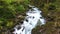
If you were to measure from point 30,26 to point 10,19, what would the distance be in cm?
138

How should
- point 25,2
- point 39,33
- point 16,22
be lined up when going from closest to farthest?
1. point 39,33
2. point 16,22
3. point 25,2

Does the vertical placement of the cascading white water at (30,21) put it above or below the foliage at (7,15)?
below

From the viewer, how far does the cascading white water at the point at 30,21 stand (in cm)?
1126

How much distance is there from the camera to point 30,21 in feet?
40.8

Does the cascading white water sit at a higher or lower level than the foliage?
lower

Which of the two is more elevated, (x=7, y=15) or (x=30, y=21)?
(x=7, y=15)

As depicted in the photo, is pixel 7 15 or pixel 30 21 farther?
pixel 30 21

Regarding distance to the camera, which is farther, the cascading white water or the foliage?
the cascading white water

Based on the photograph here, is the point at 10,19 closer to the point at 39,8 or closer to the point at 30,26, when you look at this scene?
the point at 30,26

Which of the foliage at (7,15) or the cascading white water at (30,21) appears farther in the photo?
the cascading white water at (30,21)

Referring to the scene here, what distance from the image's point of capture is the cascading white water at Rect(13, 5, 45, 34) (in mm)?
11258

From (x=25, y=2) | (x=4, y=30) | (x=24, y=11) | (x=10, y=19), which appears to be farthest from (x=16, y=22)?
(x=25, y=2)

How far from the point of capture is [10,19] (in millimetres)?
11625

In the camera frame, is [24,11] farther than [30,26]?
Yes
